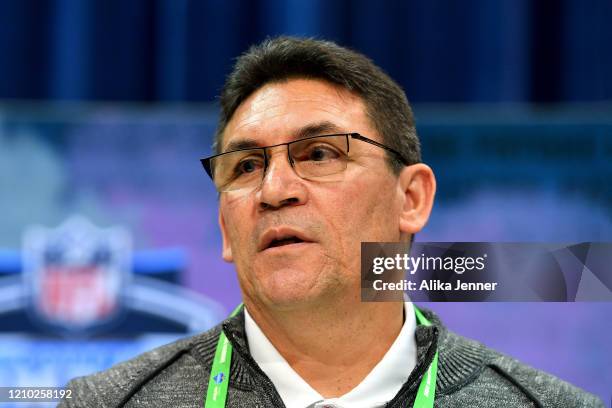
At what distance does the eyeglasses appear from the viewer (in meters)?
Answer: 1.37

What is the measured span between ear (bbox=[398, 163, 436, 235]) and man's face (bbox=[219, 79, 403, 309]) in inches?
0.8

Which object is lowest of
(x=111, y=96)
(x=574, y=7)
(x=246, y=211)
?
(x=246, y=211)

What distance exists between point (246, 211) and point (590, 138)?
1.03 m

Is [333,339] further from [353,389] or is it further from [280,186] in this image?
[280,186]

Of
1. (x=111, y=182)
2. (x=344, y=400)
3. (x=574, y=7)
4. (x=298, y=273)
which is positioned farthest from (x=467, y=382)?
(x=574, y=7)

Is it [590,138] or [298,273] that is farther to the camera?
[590,138]

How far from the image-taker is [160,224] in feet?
7.13

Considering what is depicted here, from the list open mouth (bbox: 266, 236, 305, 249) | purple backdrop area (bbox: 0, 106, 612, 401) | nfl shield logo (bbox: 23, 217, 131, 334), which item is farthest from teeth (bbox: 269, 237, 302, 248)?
nfl shield logo (bbox: 23, 217, 131, 334)

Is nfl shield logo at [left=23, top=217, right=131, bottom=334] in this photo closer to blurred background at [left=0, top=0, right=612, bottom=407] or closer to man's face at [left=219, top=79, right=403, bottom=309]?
blurred background at [left=0, top=0, right=612, bottom=407]

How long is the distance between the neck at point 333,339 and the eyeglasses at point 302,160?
208 mm

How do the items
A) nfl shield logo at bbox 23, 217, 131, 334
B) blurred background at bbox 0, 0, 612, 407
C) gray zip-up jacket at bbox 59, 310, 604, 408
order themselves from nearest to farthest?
gray zip-up jacket at bbox 59, 310, 604, 408 < blurred background at bbox 0, 0, 612, 407 < nfl shield logo at bbox 23, 217, 131, 334

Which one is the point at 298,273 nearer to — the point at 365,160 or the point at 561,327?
the point at 365,160

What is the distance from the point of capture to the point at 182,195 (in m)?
2.19

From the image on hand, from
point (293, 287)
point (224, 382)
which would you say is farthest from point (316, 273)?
point (224, 382)
